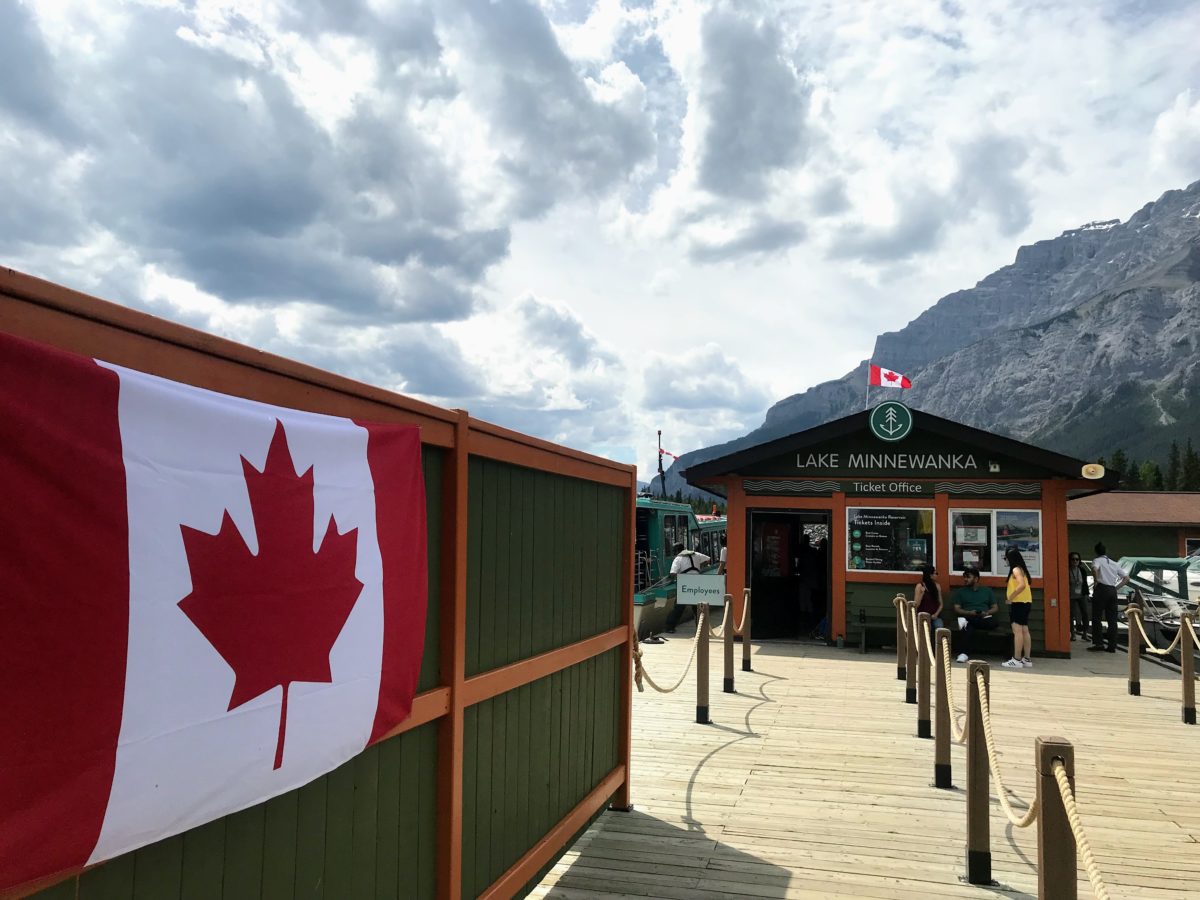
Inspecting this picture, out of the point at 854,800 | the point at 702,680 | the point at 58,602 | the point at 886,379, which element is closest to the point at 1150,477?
the point at 886,379

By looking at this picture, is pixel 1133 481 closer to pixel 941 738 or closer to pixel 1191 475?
pixel 1191 475

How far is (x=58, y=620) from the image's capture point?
6.33ft

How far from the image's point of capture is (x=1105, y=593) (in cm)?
1527

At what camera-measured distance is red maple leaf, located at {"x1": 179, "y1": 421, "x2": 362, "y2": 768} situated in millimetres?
2355

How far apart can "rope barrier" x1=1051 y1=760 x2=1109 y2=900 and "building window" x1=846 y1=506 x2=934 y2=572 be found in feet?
38.0

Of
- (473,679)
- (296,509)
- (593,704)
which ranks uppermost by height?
(296,509)

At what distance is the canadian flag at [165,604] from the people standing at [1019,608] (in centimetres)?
1255

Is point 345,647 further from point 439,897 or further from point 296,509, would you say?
point 439,897

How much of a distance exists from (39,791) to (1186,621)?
450 inches

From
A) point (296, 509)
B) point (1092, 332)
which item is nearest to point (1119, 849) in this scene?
point (296, 509)

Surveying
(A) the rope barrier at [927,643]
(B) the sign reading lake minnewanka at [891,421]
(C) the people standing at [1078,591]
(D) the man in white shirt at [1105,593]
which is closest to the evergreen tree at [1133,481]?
(C) the people standing at [1078,591]

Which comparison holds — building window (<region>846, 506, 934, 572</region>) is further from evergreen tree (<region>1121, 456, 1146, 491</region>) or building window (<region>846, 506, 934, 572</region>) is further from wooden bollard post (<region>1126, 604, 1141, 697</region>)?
evergreen tree (<region>1121, 456, 1146, 491</region>)

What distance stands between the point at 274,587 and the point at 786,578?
15567 mm

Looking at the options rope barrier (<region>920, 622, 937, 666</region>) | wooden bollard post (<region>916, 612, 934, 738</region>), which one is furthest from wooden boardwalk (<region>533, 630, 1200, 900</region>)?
rope barrier (<region>920, 622, 937, 666</region>)
